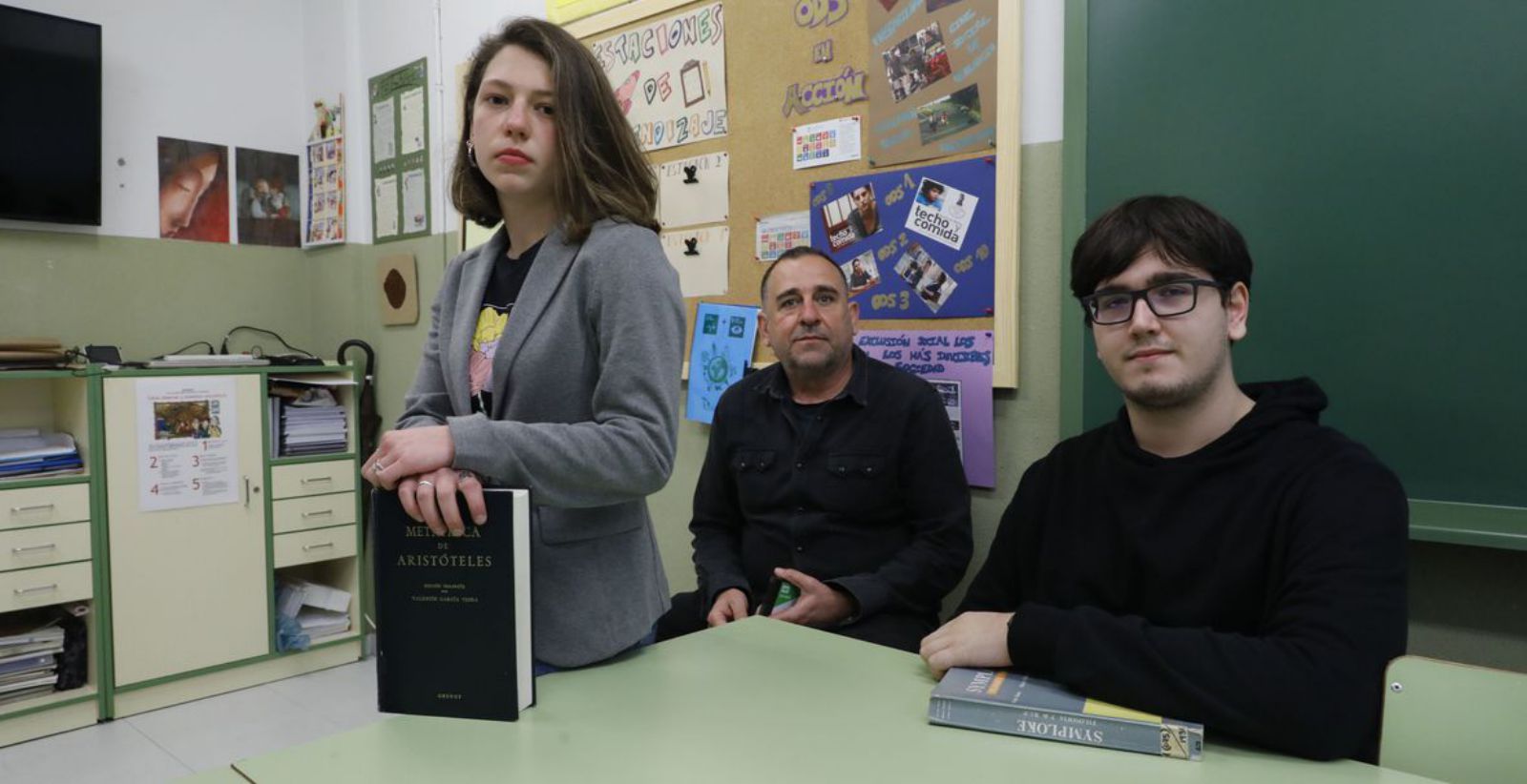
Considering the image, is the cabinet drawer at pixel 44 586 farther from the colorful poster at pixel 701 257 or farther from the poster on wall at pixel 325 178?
the colorful poster at pixel 701 257

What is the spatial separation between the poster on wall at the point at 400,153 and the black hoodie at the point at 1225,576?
2.80 meters

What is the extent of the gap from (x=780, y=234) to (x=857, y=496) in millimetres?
777

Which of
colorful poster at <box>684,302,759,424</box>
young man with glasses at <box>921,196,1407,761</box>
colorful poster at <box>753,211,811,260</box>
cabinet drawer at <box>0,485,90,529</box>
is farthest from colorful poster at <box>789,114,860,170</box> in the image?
cabinet drawer at <box>0,485,90,529</box>

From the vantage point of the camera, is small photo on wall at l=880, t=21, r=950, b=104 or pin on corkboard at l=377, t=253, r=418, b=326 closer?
small photo on wall at l=880, t=21, r=950, b=104

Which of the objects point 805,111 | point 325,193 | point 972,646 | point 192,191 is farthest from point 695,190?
point 192,191

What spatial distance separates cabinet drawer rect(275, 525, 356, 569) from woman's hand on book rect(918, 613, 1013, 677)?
2.97 meters

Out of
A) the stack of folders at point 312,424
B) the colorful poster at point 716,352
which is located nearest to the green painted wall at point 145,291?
the stack of folders at point 312,424

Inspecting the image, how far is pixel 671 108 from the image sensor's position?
270cm

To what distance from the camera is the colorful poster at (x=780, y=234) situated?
236 centimetres

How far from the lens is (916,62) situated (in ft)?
6.93

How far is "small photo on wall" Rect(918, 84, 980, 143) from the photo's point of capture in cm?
202

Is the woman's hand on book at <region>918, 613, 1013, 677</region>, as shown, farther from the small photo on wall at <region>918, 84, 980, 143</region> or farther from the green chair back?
the small photo on wall at <region>918, 84, 980, 143</region>

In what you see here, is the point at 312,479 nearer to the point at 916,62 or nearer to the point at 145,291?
the point at 145,291

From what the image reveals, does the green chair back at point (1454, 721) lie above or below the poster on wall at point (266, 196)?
below
